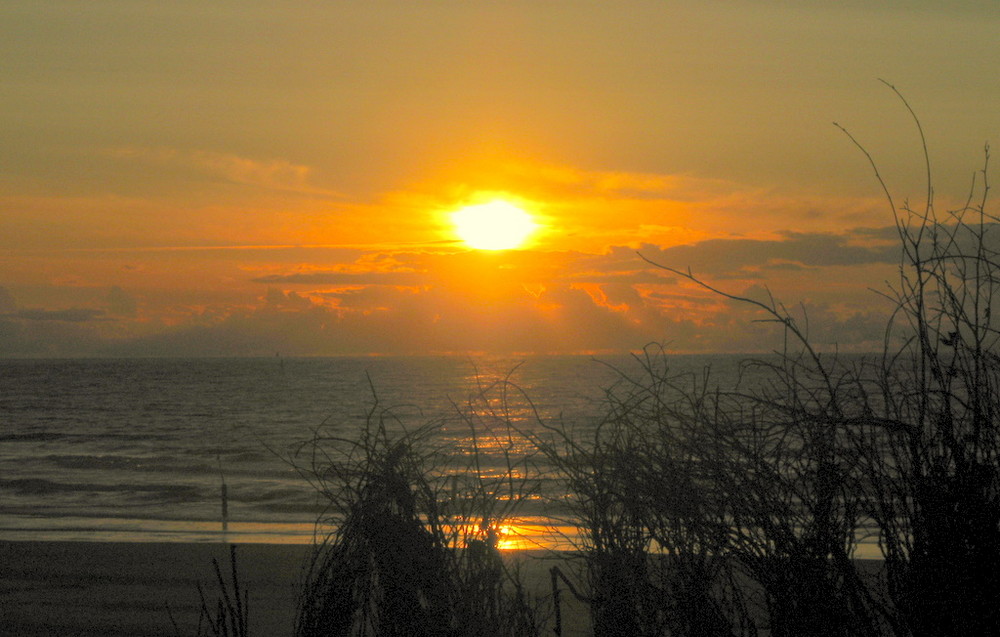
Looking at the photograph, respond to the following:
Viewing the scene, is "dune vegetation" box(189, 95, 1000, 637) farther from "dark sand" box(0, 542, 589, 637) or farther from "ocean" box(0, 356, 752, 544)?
"dark sand" box(0, 542, 589, 637)

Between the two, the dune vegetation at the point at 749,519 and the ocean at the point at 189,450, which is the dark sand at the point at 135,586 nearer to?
the ocean at the point at 189,450

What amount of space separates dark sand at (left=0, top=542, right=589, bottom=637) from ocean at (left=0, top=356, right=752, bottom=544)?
136 cm

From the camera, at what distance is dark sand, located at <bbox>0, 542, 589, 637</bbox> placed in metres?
9.58

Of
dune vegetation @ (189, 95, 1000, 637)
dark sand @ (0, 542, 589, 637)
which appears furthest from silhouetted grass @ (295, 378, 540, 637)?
dark sand @ (0, 542, 589, 637)

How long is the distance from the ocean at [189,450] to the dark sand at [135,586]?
4.47 ft

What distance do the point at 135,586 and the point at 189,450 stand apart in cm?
2979

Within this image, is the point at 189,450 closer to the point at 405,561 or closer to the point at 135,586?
the point at 135,586

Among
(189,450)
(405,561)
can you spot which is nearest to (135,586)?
(405,561)

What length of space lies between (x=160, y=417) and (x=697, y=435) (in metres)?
61.1

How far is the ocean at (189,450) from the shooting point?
55.6ft

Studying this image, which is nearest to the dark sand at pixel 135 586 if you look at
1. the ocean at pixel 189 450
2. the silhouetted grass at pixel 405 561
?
the ocean at pixel 189 450

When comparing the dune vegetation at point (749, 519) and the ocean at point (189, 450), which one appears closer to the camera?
the dune vegetation at point (749, 519)

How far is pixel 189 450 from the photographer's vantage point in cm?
3994

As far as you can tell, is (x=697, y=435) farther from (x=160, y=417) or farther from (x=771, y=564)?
(x=160, y=417)
